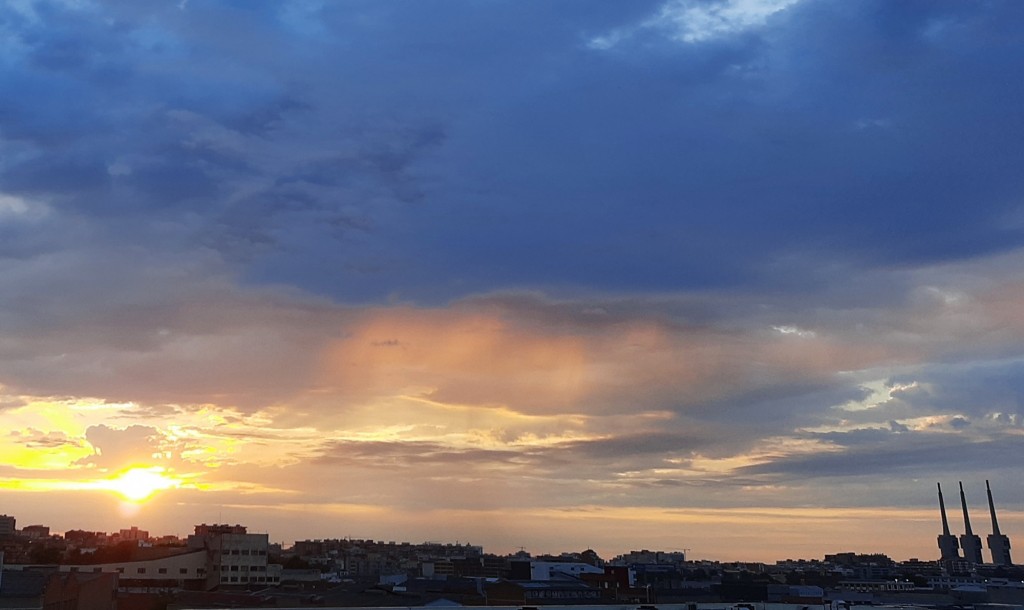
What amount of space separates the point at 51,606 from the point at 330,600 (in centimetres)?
4260

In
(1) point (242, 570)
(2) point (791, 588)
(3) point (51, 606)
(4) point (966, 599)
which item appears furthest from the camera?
(1) point (242, 570)

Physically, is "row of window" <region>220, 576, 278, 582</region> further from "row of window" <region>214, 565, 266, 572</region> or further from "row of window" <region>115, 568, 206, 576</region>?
"row of window" <region>115, 568, 206, 576</region>

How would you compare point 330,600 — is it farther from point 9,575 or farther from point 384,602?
point 9,575

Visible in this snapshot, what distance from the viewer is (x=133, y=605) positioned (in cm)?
10800

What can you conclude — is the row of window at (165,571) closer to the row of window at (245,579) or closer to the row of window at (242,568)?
the row of window at (242,568)

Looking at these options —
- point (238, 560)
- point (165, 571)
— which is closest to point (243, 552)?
point (238, 560)

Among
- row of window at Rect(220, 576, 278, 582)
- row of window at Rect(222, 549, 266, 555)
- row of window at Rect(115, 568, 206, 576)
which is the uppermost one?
row of window at Rect(222, 549, 266, 555)

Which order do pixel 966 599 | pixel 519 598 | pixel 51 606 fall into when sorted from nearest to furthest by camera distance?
pixel 51 606
pixel 519 598
pixel 966 599

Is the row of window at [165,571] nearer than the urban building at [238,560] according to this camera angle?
Yes

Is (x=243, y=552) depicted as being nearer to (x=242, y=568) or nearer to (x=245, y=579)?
(x=242, y=568)

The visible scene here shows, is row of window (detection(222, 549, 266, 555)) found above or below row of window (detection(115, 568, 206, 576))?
above

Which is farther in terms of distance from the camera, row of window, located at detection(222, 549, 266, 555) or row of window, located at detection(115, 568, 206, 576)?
row of window, located at detection(222, 549, 266, 555)

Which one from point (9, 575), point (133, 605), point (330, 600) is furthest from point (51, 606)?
point (330, 600)

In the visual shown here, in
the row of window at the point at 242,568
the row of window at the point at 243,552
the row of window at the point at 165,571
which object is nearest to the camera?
the row of window at the point at 165,571
